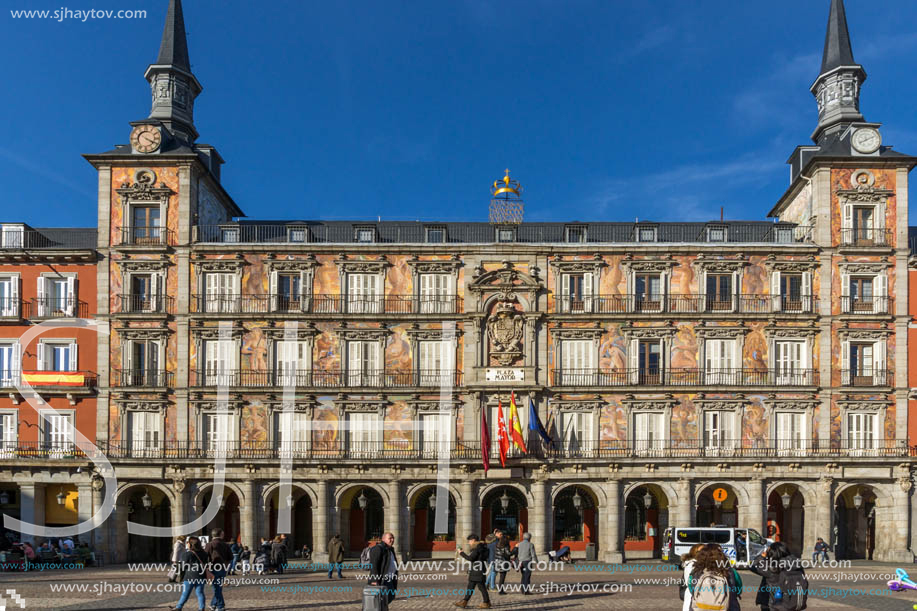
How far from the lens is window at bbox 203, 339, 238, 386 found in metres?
52.4

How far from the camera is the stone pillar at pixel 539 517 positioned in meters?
51.2

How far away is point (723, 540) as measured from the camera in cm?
4428

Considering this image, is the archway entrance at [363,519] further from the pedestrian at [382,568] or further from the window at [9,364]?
the pedestrian at [382,568]

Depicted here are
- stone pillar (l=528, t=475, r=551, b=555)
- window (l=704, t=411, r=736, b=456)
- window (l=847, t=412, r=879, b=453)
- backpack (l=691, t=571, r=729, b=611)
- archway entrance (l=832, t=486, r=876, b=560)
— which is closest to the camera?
backpack (l=691, t=571, r=729, b=611)

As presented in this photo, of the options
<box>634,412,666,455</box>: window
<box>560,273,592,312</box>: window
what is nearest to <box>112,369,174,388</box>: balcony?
<box>560,273,592,312</box>: window

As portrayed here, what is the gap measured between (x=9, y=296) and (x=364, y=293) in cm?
2013

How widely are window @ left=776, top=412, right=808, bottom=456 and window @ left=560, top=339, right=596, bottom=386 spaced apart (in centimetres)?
1074

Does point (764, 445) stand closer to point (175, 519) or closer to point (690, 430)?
point (690, 430)

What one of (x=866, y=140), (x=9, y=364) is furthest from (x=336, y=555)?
(x=866, y=140)

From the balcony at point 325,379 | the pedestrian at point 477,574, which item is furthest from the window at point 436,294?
the pedestrian at point 477,574

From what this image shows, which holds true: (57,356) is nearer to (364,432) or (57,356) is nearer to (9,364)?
(9,364)

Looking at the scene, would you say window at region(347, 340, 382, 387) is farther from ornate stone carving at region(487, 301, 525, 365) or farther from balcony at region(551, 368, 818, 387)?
balcony at region(551, 368, 818, 387)

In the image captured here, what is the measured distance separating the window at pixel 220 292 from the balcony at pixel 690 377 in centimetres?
1882

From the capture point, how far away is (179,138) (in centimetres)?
5669
